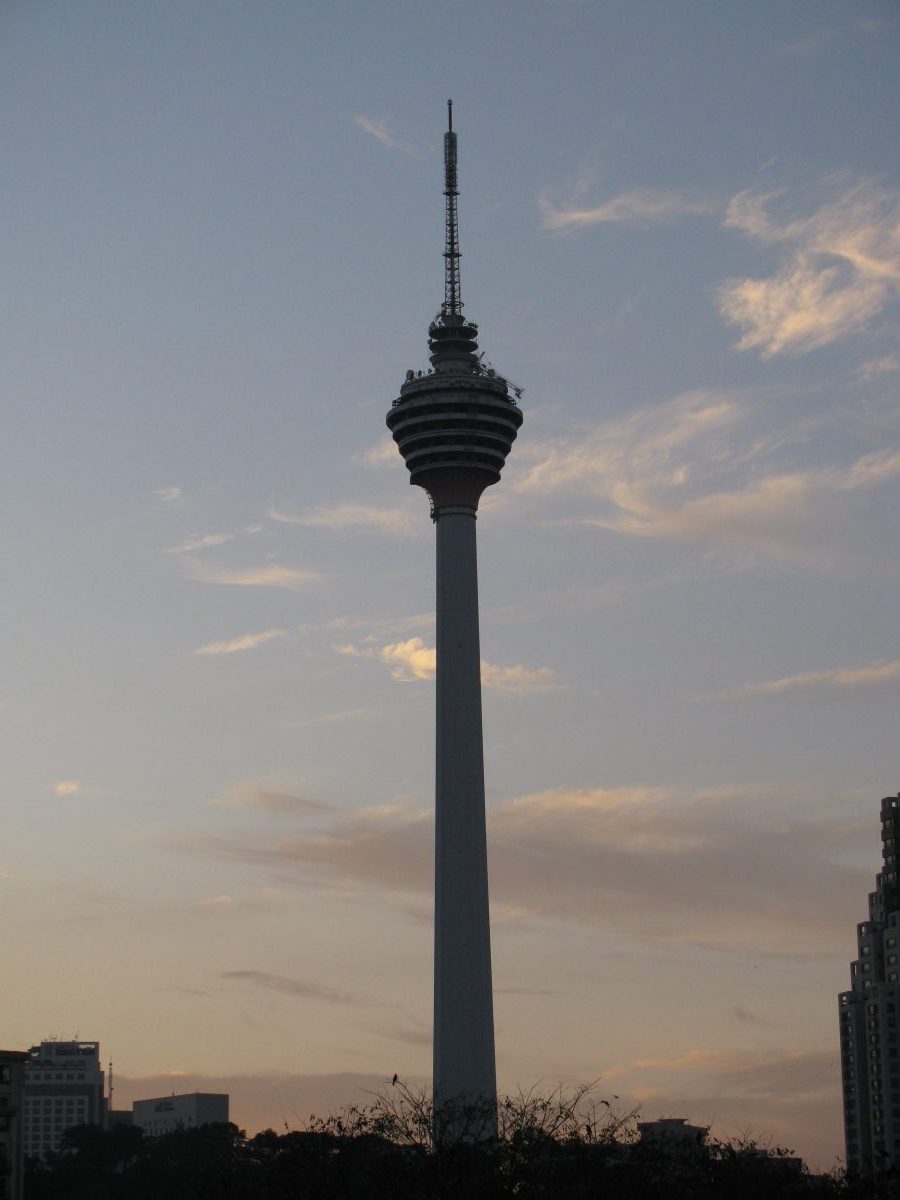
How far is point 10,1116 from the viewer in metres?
160

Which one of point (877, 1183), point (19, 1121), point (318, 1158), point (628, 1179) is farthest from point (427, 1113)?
point (19, 1121)

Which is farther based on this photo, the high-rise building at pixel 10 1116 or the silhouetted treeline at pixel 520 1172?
the high-rise building at pixel 10 1116

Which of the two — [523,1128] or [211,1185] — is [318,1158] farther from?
[523,1128]

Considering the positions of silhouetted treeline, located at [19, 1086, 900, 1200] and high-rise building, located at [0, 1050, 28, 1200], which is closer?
silhouetted treeline, located at [19, 1086, 900, 1200]

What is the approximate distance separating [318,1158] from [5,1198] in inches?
1739

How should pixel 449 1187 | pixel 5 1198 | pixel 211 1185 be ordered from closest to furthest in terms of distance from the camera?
pixel 449 1187
pixel 211 1185
pixel 5 1198

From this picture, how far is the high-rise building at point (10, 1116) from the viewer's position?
160 meters

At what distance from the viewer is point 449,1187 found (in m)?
109

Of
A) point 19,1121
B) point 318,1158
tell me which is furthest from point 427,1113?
point 19,1121

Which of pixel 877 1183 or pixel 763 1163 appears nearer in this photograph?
pixel 877 1183

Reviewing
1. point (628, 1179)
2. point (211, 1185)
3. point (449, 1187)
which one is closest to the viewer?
point (449, 1187)

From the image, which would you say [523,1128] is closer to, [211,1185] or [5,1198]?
[211,1185]

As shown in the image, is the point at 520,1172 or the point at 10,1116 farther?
the point at 10,1116

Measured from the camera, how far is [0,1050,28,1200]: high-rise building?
160 metres
